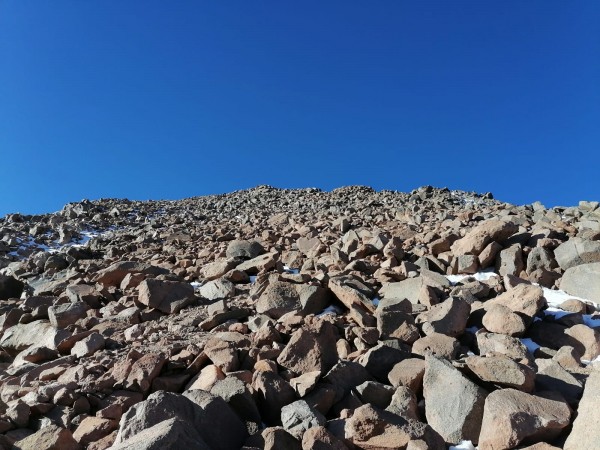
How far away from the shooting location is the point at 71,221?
21.2 meters

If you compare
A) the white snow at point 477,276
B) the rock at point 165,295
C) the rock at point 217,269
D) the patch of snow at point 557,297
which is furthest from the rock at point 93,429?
the patch of snow at point 557,297

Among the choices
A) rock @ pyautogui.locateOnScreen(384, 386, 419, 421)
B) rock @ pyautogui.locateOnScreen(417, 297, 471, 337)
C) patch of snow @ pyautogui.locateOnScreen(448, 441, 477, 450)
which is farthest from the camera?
rock @ pyautogui.locateOnScreen(417, 297, 471, 337)

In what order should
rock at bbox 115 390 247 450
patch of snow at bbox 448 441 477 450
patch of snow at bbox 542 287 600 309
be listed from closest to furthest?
1. rock at bbox 115 390 247 450
2. patch of snow at bbox 448 441 477 450
3. patch of snow at bbox 542 287 600 309

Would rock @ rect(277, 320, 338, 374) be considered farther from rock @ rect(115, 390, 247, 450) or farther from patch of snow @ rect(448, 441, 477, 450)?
patch of snow @ rect(448, 441, 477, 450)

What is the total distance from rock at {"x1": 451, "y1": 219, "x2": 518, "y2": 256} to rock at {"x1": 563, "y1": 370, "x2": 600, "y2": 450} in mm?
5076

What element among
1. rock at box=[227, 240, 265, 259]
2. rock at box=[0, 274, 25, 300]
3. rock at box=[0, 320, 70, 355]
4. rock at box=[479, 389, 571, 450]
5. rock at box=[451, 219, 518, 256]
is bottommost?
rock at box=[479, 389, 571, 450]

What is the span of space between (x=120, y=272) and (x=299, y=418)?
23.0 ft

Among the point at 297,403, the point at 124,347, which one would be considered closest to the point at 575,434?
the point at 297,403

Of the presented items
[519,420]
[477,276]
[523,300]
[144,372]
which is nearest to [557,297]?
[477,276]

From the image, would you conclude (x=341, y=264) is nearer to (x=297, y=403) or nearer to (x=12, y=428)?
(x=297, y=403)

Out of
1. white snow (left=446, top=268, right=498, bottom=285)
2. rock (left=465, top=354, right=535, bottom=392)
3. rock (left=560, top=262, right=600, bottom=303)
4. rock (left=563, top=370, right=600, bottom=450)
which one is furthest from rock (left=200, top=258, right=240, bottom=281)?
rock (left=563, top=370, right=600, bottom=450)

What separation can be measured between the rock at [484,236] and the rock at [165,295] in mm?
5350

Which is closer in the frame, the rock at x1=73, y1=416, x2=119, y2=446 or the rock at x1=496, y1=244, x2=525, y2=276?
the rock at x1=73, y1=416, x2=119, y2=446

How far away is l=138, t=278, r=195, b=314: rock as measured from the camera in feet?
25.2
